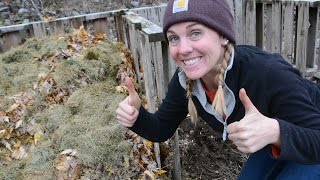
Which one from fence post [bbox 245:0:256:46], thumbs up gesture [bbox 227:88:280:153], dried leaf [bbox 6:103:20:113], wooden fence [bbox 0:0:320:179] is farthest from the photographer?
fence post [bbox 245:0:256:46]

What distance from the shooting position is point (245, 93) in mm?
1377

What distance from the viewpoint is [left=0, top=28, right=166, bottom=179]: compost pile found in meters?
3.06

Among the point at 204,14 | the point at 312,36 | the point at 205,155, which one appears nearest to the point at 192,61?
the point at 204,14

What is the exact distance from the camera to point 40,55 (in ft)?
16.2

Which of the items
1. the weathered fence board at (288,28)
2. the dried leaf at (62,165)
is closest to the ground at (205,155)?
the dried leaf at (62,165)

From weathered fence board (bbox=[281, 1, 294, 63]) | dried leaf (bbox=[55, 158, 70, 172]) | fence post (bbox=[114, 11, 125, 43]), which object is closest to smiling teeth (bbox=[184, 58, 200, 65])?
dried leaf (bbox=[55, 158, 70, 172])

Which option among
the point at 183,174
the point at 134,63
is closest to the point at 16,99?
the point at 134,63

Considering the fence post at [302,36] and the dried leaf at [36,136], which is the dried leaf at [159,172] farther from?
the fence post at [302,36]

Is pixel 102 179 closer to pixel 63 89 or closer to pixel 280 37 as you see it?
pixel 63 89

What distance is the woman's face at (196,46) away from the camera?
66.7 inches

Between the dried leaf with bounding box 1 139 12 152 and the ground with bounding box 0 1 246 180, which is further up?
the dried leaf with bounding box 1 139 12 152

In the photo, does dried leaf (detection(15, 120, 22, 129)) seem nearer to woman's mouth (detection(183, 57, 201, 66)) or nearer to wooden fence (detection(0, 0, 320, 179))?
wooden fence (detection(0, 0, 320, 179))

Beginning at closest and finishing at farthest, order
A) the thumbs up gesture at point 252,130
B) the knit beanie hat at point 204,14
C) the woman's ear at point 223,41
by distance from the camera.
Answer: the thumbs up gesture at point 252,130
the knit beanie hat at point 204,14
the woman's ear at point 223,41

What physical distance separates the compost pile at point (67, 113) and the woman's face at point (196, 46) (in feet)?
5.12
